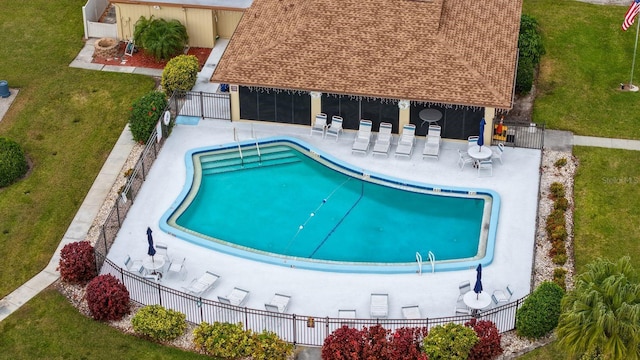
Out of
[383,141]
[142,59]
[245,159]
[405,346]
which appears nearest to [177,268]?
[245,159]

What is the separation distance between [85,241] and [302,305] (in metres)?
8.38

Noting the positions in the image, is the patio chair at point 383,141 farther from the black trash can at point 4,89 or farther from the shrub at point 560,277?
the black trash can at point 4,89

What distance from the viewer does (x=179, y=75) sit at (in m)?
47.4

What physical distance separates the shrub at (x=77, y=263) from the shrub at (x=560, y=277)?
1609cm

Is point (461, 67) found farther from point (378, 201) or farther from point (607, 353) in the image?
point (607, 353)

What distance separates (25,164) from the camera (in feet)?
144

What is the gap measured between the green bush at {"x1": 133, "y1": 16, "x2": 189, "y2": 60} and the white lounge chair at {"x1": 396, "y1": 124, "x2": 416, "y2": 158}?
41.1 ft

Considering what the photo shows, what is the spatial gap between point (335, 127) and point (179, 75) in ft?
25.1

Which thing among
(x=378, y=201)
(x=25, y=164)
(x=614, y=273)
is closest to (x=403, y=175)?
(x=378, y=201)

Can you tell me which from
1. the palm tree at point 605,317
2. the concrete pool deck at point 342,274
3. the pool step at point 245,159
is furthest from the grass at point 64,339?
the palm tree at point 605,317

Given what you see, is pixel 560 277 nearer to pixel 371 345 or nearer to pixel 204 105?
pixel 371 345

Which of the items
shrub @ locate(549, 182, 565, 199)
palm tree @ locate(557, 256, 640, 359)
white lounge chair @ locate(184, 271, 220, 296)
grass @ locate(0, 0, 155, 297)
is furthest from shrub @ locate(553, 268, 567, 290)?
grass @ locate(0, 0, 155, 297)

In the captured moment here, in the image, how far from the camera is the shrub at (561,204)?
134 ft

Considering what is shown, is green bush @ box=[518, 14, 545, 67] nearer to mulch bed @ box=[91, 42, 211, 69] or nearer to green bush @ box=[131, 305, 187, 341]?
mulch bed @ box=[91, 42, 211, 69]
